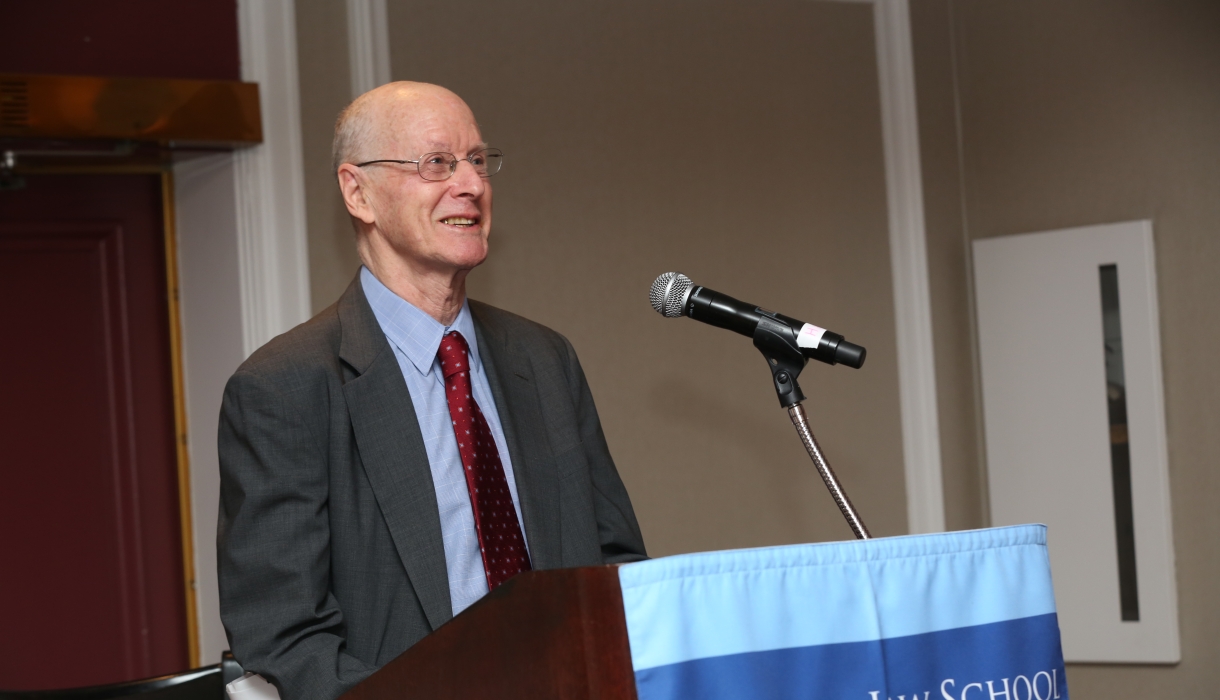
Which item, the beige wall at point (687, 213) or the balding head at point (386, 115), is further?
the beige wall at point (687, 213)

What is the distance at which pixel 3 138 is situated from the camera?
8.36 feet

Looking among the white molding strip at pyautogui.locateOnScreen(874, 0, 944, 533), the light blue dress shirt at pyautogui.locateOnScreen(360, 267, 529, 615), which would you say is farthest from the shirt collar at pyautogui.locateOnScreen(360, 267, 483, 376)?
the white molding strip at pyautogui.locateOnScreen(874, 0, 944, 533)

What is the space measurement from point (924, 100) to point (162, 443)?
2.53m

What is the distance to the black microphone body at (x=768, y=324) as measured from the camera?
4.93 ft

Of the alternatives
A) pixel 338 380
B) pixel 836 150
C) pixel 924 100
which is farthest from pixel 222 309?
pixel 924 100

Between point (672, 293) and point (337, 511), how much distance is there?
0.56 meters

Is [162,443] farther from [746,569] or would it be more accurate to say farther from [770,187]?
[746,569]

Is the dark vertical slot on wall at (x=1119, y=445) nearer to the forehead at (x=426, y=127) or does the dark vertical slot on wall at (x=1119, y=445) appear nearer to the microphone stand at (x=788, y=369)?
the microphone stand at (x=788, y=369)

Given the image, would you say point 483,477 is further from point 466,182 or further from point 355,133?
point 355,133

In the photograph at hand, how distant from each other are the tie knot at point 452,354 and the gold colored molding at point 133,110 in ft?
4.28

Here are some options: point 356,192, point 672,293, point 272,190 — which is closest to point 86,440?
point 272,190

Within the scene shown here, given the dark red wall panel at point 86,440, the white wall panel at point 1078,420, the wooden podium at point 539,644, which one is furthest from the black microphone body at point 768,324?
the white wall panel at point 1078,420

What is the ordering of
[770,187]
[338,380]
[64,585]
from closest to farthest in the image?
[338,380]
[64,585]
[770,187]

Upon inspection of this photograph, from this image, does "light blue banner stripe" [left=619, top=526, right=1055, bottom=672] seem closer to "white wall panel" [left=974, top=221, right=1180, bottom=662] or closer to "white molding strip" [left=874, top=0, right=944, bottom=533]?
"white wall panel" [left=974, top=221, right=1180, bottom=662]
